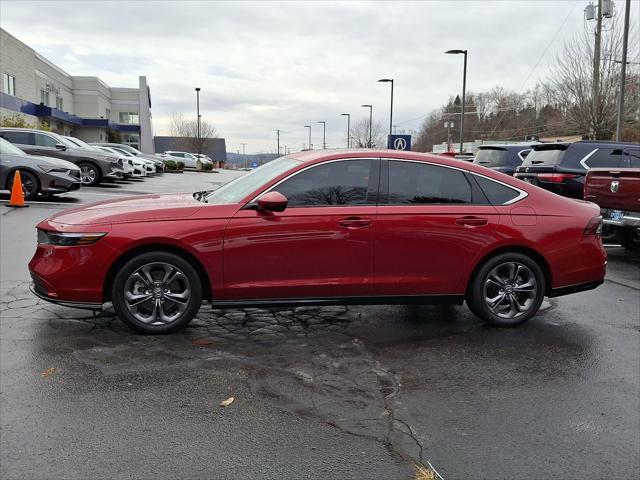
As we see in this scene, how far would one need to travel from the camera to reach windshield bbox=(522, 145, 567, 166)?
1132 centimetres

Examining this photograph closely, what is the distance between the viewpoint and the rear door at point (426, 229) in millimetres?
5008

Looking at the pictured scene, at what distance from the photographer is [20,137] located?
16438mm

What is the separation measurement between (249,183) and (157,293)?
4.35 feet

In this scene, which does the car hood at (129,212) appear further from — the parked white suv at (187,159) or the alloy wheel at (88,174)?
the parked white suv at (187,159)

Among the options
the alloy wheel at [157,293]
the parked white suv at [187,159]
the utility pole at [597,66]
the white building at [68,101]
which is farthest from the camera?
the parked white suv at [187,159]

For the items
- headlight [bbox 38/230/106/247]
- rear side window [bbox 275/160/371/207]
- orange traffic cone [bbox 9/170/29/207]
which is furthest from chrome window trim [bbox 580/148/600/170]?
orange traffic cone [bbox 9/170/29/207]

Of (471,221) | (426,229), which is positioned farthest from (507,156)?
(426,229)

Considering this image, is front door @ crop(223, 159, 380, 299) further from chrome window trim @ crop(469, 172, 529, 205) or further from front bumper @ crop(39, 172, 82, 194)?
front bumper @ crop(39, 172, 82, 194)

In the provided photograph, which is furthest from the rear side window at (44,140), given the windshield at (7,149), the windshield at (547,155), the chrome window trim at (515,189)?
the chrome window trim at (515,189)

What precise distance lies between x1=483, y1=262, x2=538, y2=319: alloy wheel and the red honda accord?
12 millimetres

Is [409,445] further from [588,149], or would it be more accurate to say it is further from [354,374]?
[588,149]

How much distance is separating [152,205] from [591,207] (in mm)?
4275

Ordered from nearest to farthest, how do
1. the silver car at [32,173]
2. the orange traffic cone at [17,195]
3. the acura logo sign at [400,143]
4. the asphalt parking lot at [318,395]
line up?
the asphalt parking lot at [318,395], the orange traffic cone at [17,195], the silver car at [32,173], the acura logo sign at [400,143]

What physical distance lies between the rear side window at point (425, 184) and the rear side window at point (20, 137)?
1474 cm
